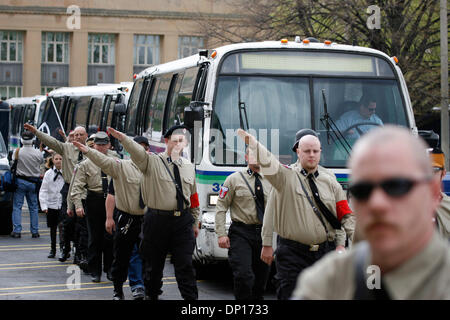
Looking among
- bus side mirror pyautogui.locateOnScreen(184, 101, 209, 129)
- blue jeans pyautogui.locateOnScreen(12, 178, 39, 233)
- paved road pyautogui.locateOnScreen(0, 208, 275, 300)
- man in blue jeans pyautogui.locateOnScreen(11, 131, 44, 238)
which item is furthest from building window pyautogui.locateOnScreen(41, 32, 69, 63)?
bus side mirror pyautogui.locateOnScreen(184, 101, 209, 129)

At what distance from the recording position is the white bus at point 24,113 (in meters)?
30.5

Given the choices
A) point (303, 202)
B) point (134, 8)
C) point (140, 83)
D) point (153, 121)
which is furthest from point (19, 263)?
point (134, 8)

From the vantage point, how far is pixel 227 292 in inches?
410

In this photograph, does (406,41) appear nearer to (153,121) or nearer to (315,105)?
(153,121)

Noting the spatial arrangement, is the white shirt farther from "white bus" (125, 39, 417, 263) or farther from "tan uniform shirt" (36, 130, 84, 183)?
"white bus" (125, 39, 417, 263)

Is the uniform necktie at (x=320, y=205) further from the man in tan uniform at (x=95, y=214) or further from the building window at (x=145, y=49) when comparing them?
the building window at (x=145, y=49)

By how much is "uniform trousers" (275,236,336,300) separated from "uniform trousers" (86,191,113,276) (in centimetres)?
485

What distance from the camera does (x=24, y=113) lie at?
33.8 m

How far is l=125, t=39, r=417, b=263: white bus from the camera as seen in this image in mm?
10453

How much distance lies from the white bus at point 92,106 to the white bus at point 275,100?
20.5ft

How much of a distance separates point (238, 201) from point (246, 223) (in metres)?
0.22

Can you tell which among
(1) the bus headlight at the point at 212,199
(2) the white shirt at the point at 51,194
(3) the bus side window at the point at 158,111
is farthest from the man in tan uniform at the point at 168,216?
(2) the white shirt at the point at 51,194

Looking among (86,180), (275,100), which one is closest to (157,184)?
(275,100)
